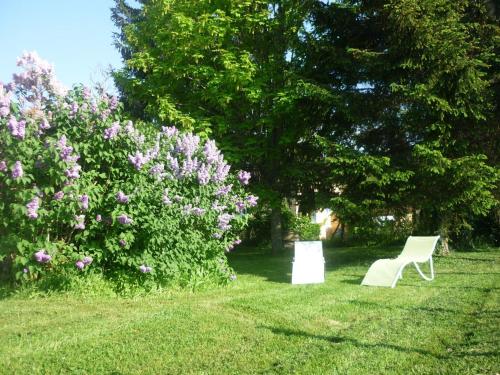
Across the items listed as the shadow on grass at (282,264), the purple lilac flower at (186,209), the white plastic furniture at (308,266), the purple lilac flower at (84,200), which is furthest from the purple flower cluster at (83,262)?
the shadow on grass at (282,264)

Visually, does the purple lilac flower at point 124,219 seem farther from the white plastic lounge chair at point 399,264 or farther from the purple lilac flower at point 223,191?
the white plastic lounge chair at point 399,264

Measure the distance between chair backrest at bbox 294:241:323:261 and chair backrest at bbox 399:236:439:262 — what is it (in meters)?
1.76

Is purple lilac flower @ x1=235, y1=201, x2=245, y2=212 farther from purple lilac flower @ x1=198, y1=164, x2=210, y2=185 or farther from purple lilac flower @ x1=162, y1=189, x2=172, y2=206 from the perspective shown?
purple lilac flower @ x1=162, y1=189, x2=172, y2=206

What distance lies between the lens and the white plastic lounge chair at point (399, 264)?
29.2 ft

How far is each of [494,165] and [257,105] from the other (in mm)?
6951

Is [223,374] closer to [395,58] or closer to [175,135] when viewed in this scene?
[175,135]

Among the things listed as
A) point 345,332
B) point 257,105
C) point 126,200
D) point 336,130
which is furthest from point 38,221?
point 257,105

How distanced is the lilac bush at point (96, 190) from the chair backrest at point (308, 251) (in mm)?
1842

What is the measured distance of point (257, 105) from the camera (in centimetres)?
1562

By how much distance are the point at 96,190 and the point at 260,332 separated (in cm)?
338

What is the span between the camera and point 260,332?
5.30m

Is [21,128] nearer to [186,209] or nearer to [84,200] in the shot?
[84,200]

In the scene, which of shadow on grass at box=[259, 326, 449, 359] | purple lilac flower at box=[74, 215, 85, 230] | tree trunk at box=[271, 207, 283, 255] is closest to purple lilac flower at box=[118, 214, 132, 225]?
purple lilac flower at box=[74, 215, 85, 230]

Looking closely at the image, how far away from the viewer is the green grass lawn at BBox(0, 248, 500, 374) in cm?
426
